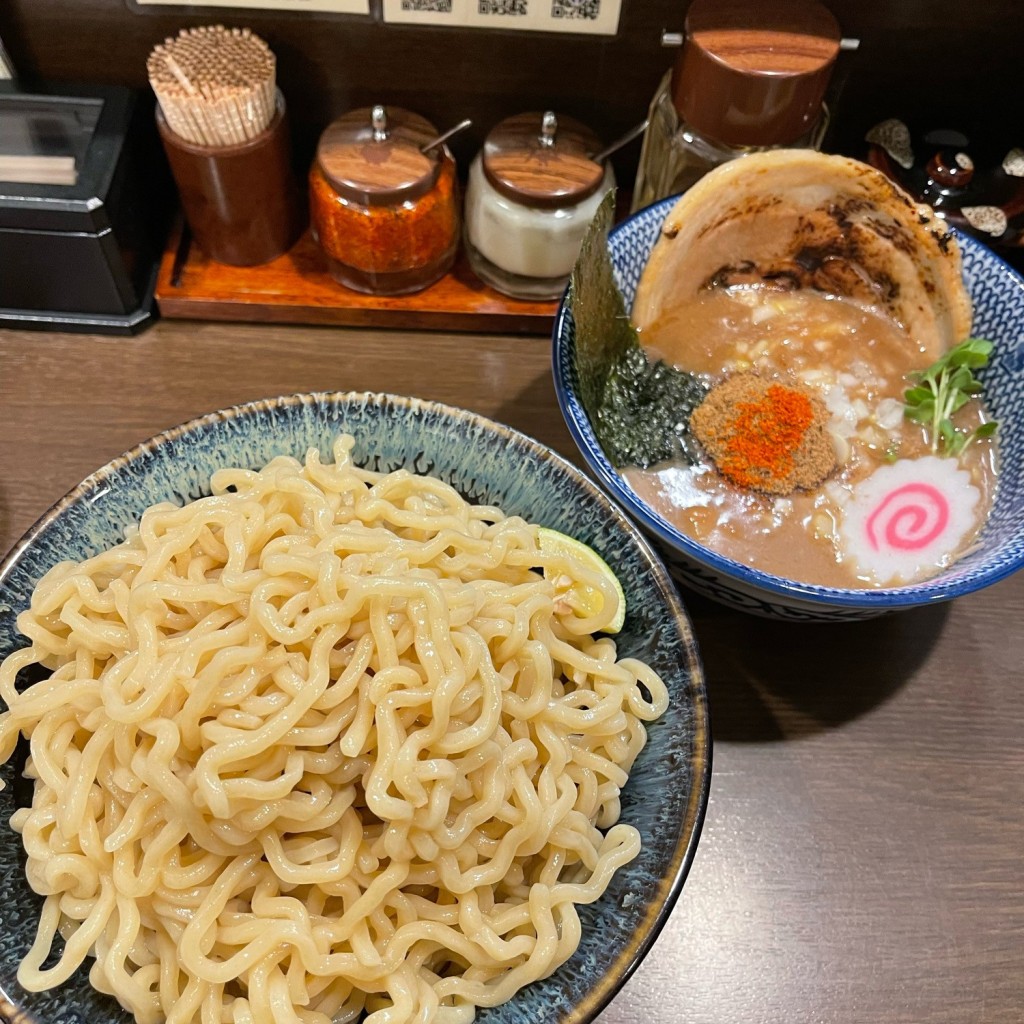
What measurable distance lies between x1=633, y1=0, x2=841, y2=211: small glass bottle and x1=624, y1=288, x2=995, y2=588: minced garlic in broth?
1.03 ft

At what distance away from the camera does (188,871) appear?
103 cm

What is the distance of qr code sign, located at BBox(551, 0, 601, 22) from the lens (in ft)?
5.80

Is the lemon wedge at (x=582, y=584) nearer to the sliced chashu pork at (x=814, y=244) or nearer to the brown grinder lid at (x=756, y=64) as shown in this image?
the sliced chashu pork at (x=814, y=244)

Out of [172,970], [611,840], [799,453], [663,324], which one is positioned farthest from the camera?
[663,324]

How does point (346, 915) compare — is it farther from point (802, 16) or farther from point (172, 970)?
point (802, 16)

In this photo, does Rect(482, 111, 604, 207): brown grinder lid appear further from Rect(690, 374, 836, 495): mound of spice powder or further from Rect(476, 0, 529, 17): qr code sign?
Rect(690, 374, 836, 495): mound of spice powder

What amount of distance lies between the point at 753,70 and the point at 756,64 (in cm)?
2

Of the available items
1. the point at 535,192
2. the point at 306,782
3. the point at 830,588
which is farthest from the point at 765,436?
the point at 306,782

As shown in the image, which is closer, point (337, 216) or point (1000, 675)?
point (1000, 675)

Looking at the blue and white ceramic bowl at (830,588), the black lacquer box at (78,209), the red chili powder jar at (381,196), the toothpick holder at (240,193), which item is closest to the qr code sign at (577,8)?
the red chili powder jar at (381,196)

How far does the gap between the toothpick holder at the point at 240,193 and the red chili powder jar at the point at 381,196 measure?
0.33 feet

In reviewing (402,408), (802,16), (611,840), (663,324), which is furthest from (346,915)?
(802,16)

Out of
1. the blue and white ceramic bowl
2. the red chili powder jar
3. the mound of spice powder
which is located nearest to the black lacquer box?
the red chili powder jar

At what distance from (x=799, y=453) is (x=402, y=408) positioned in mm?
732
